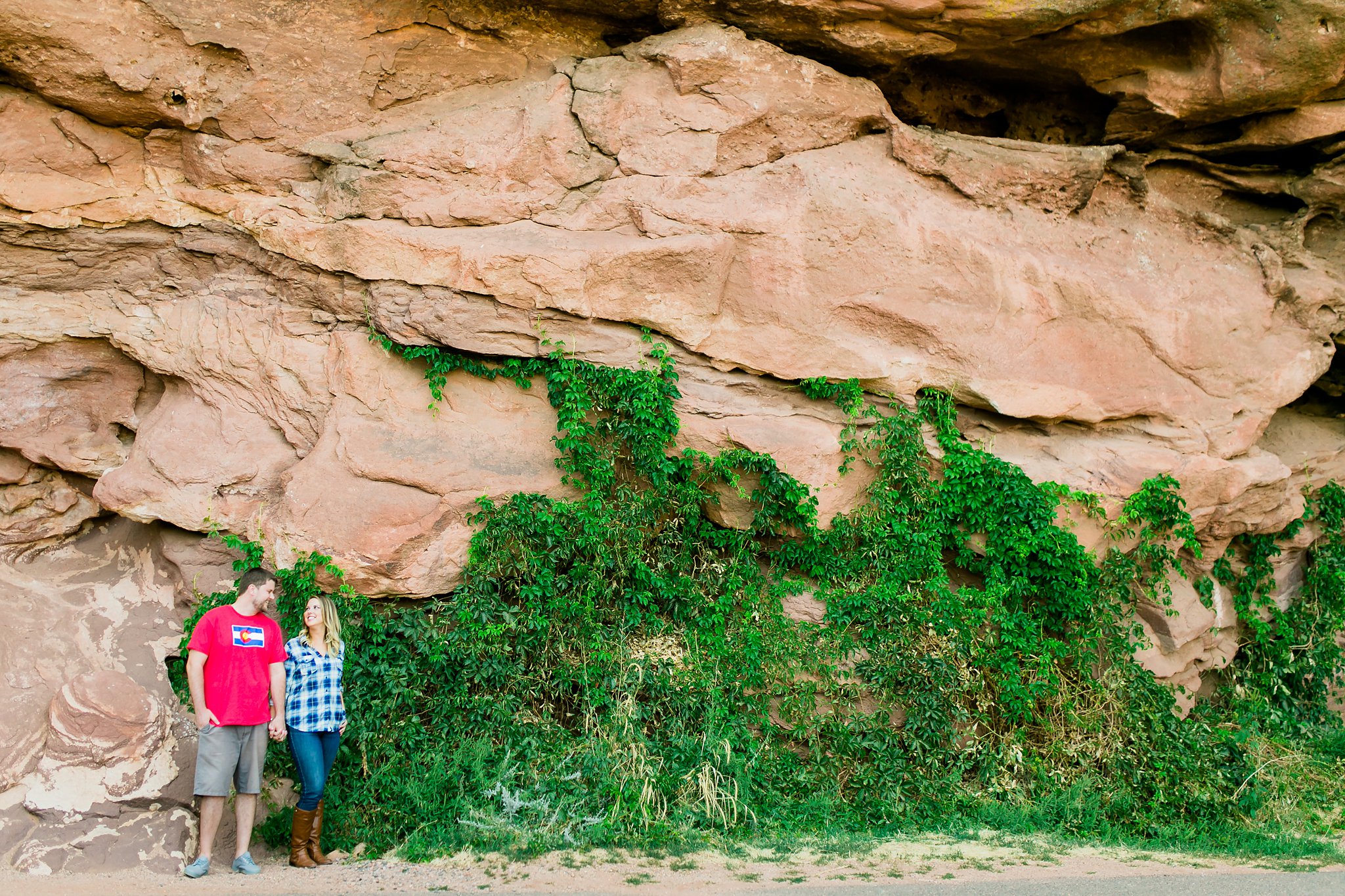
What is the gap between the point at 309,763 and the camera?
17.3ft

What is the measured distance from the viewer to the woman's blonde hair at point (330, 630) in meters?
5.48

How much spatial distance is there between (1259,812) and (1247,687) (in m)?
1.81

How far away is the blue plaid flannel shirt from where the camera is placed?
5277 millimetres

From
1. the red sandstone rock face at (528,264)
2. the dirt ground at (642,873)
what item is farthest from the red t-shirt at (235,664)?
the red sandstone rock face at (528,264)

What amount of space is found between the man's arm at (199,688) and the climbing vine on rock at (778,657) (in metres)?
1.04

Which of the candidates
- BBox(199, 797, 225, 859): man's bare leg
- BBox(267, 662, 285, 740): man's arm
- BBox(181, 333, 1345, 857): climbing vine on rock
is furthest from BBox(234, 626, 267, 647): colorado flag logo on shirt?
BBox(181, 333, 1345, 857): climbing vine on rock

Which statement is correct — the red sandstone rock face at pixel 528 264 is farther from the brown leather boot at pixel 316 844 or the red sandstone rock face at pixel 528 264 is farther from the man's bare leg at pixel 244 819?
the brown leather boot at pixel 316 844

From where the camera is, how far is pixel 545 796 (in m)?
5.79

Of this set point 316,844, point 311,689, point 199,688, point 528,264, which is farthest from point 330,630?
point 528,264

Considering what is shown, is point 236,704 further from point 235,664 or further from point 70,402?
point 70,402

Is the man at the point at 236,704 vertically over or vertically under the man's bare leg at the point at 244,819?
over

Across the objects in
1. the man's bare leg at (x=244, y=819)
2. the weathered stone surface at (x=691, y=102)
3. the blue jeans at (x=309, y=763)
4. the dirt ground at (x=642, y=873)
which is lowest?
the dirt ground at (x=642, y=873)

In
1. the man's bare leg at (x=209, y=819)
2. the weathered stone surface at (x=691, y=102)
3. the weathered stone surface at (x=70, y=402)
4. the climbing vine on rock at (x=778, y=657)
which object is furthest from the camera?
the weathered stone surface at (x=691, y=102)

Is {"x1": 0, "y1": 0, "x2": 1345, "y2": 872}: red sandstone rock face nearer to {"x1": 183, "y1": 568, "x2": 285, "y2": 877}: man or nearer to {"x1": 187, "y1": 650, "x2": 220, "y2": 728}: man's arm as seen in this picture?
{"x1": 183, "y1": 568, "x2": 285, "y2": 877}: man
